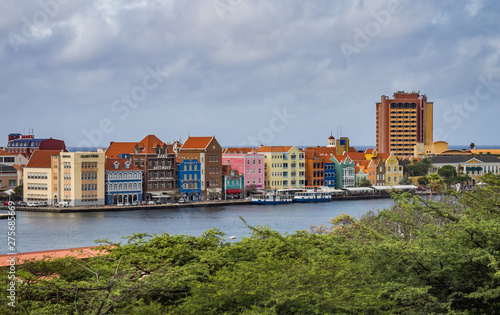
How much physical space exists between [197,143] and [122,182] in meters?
8.49

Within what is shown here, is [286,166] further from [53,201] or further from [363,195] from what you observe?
[53,201]

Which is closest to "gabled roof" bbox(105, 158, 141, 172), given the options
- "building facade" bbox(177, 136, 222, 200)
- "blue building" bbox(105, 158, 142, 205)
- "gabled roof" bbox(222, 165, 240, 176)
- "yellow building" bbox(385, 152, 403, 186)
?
"blue building" bbox(105, 158, 142, 205)

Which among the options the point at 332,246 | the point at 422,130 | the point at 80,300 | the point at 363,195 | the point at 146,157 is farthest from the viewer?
the point at 422,130

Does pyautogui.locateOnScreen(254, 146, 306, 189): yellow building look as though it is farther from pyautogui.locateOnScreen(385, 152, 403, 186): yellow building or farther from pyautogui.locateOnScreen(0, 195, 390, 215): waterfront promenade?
pyautogui.locateOnScreen(385, 152, 403, 186): yellow building

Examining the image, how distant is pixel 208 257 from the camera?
12.5 meters

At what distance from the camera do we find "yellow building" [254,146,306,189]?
63625mm

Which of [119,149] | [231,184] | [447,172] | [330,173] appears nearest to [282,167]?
[330,173]

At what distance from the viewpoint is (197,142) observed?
195 feet

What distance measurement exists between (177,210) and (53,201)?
27.6ft

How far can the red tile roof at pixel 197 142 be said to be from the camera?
58594 millimetres

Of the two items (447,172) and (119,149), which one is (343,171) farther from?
(119,149)

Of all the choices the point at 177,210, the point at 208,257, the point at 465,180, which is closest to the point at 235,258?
the point at 208,257

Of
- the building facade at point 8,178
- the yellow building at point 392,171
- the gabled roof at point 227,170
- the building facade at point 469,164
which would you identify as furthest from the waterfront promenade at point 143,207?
the building facade at point 469,164

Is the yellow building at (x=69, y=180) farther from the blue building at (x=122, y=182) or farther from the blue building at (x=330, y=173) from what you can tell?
the blue building at (x=330, y=173)
